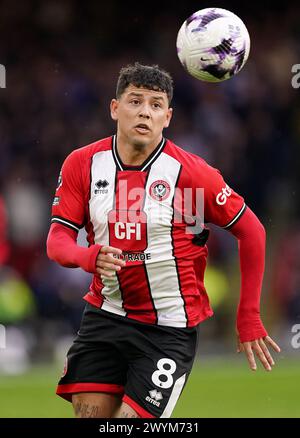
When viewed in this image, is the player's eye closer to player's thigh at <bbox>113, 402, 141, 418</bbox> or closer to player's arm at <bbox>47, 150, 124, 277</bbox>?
player's arm at <bbox>47, 150, 124, 277</bbox>

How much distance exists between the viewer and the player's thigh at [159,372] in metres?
5.55

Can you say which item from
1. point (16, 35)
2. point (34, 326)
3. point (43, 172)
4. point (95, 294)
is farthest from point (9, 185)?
point (95, 294)

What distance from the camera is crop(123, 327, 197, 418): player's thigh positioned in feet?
18.2

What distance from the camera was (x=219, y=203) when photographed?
18.9ft

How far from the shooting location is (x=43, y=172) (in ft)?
47.8

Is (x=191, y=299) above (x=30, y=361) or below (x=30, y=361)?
above

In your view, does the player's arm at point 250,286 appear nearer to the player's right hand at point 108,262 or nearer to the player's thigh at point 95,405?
the player's thigh at point 95,405

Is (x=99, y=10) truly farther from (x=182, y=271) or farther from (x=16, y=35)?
(x=182, y=271)

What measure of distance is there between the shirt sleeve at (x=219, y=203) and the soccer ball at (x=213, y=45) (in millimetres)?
704

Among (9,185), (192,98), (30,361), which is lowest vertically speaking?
(30,361)

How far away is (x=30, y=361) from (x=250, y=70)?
558 centimetres
